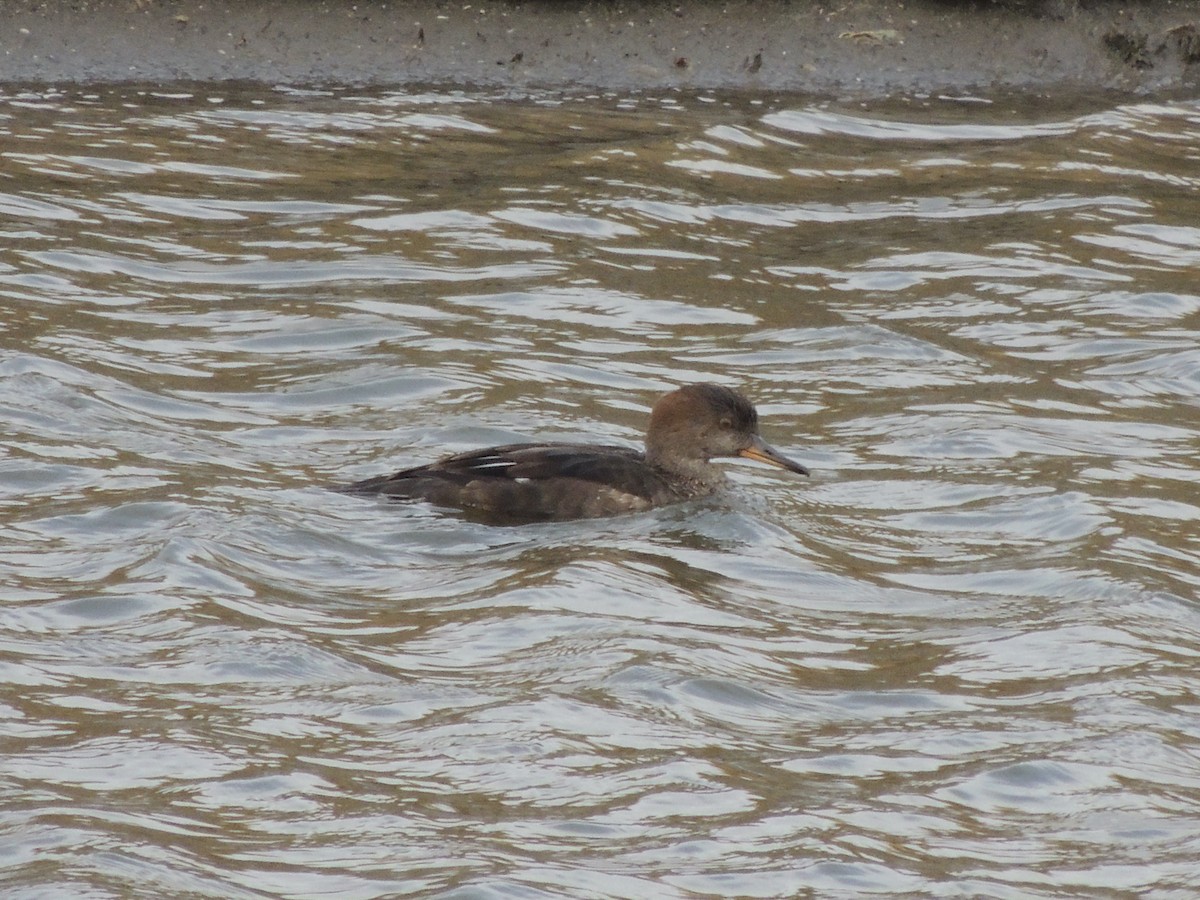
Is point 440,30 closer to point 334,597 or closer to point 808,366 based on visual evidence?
point 808,366

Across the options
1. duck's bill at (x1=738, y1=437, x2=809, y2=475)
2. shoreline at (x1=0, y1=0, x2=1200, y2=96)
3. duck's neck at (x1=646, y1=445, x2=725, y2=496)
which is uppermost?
shoreline at (x1=0, y1=0, x2=1200, y2=96)

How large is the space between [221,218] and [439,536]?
4388mm

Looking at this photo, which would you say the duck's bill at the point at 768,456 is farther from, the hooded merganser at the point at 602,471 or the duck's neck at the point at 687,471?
the duck's neck at the point at 687,471

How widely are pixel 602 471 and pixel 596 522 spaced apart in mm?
220

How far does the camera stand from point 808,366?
1098 centimetres

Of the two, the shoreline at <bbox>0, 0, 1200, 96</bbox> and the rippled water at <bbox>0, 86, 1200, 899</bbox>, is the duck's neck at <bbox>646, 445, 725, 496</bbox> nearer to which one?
the rippled water at <bbox>0, 86, 1200, 899</bbox>

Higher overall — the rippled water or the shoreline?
the shoreline

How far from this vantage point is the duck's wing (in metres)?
8.88

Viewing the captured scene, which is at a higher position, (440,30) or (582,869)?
(440,30)

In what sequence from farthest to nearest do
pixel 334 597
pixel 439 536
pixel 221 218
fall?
pixel 221 218 < pixel 439 536 < pixel 334 597

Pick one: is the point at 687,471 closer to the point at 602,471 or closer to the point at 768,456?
the point at 768,456

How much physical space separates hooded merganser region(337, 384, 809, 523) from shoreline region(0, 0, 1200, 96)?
17.7ft

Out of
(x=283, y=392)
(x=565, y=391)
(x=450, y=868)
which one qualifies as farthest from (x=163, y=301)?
(x=450, y=868)

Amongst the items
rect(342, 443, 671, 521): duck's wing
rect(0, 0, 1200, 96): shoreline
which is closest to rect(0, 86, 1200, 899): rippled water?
rect(342, 443, 671, 521): duck's wing
